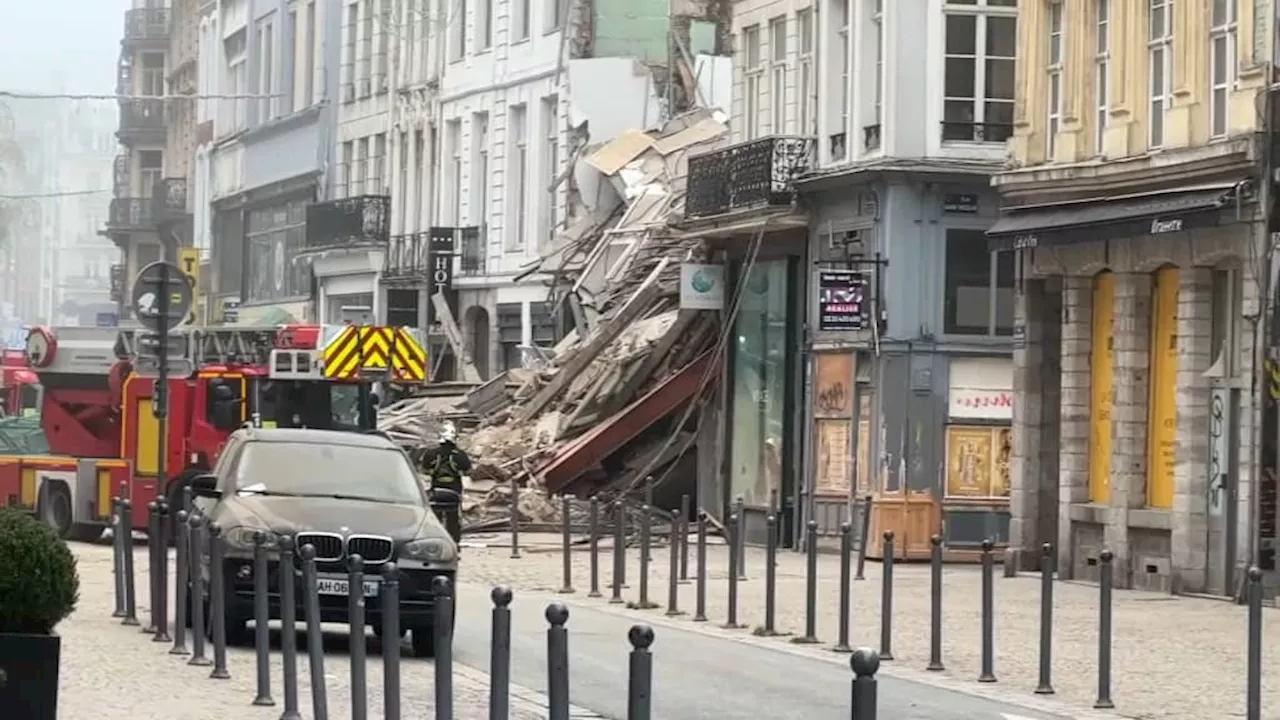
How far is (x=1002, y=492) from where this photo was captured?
135 feet

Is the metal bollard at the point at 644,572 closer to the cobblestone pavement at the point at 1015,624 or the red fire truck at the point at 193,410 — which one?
the cobblestone pavement at the point at 1015,624

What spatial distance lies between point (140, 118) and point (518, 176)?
1939 inches

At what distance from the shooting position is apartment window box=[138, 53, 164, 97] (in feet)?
363

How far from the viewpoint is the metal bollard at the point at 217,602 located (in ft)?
62.8

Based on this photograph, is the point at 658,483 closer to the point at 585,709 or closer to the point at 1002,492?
the point at 1002,492

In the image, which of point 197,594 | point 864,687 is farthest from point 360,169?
point 864,687

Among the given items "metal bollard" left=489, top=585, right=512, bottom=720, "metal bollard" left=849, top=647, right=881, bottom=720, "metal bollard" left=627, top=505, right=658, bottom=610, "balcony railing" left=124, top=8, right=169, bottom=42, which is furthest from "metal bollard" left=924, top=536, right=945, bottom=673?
"balcony railing" left=124, top=8, right=169, bottom=42

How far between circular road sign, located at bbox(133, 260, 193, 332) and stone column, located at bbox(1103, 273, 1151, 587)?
11974 millimetres

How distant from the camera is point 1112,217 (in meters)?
33.8

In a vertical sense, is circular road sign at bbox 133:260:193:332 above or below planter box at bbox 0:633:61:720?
Answer: above

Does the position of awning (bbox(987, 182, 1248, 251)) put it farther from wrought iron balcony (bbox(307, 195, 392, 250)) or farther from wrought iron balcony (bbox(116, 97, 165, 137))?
wrought iron balcony (bbox(116, 97, 165, 137))

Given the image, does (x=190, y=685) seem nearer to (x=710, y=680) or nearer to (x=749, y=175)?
(x=710, y=680)

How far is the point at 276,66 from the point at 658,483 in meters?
33.1

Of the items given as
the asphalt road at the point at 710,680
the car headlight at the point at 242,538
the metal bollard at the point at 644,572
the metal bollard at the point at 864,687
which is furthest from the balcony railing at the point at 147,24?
the metal bollard at the point at 864,687
